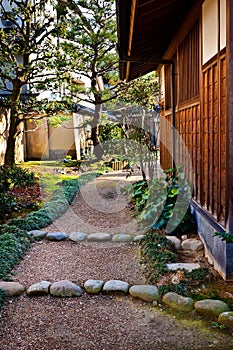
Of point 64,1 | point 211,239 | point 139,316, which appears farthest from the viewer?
point 64,1

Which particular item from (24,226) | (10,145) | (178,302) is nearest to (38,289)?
(178,302)

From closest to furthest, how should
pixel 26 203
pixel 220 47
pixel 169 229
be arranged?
pixel 220 47 → pixel 169 229 → pixel 26 203

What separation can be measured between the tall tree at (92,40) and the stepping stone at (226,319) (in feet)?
37.2

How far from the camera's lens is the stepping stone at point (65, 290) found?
4.10 meters

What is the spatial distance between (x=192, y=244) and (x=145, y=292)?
4.98 feet

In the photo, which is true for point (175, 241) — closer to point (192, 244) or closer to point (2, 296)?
point (192, 244)

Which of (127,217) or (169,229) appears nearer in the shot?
(169,229)

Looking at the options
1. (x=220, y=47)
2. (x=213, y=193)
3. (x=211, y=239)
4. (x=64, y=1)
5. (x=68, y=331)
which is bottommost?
(x=68, y=331)

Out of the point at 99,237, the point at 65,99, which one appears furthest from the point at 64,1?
the point at 99,237

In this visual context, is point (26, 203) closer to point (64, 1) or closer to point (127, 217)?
point (127, 217)

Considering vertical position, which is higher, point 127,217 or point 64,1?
point 64,1

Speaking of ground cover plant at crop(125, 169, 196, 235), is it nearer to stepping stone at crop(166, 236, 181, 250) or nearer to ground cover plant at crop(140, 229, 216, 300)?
stepping stone at crop(166, 236, 181, 250)

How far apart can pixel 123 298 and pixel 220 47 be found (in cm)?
287

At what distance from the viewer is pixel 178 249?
534cm
